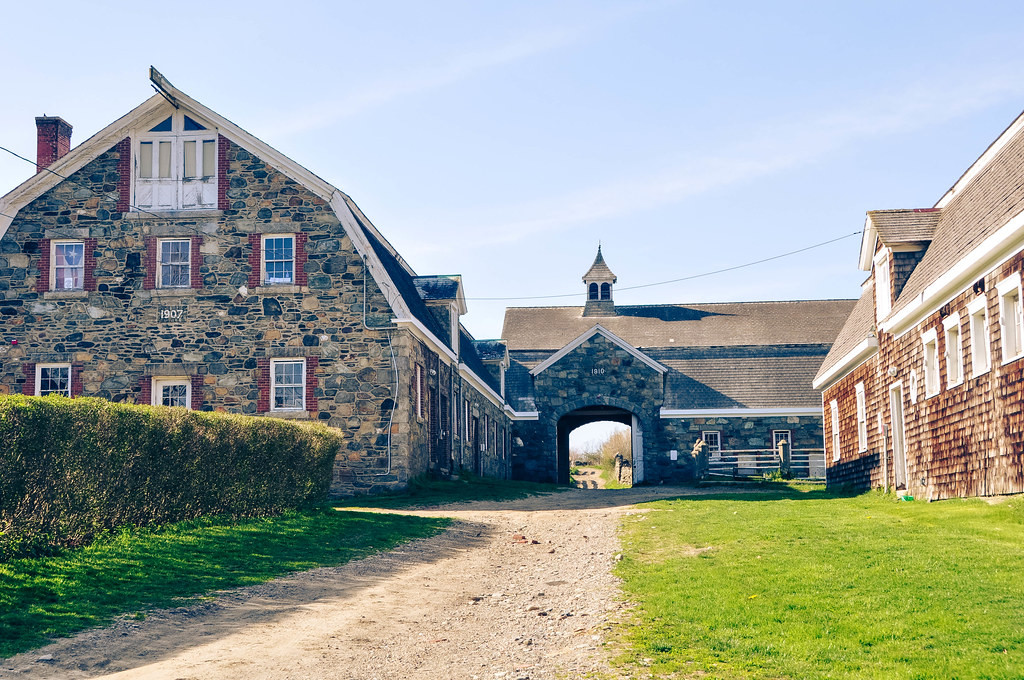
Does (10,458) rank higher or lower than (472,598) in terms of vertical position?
higher

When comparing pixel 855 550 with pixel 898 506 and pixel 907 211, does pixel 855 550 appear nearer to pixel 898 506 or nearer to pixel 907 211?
pixel 898 506

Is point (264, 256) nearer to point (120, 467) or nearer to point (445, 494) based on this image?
point (445, 494)

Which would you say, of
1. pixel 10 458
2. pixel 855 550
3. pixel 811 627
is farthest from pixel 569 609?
pixel 10 458

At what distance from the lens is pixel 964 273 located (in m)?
15.9

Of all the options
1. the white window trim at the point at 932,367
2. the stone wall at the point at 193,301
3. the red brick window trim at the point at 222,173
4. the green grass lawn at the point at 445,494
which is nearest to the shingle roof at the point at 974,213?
the white window trim at the point at 932,367

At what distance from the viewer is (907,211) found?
2148 cm

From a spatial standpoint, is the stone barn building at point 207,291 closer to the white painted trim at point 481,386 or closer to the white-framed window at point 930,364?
the white painted trim at point 481,386

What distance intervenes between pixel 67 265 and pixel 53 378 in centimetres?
276

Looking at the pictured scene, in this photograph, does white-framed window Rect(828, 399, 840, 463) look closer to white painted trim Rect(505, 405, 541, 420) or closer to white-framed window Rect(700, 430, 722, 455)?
white-framed window Rect(700, 430, 722, 455)

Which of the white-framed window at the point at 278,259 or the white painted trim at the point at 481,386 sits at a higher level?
the white-framed window at the point at 278,259

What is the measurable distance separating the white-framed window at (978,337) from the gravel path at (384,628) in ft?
21.9

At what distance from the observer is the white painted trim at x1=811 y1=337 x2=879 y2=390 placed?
22.2 metres

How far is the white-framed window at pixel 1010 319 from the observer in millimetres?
14380

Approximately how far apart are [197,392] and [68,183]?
6.03m
